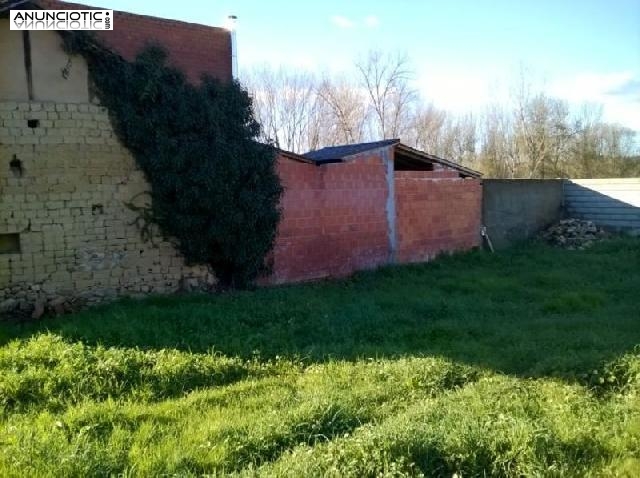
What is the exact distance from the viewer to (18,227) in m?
7.75

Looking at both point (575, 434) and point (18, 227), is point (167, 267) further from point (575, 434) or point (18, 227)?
point (575, 434)

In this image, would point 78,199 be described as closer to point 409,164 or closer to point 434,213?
point 409,164

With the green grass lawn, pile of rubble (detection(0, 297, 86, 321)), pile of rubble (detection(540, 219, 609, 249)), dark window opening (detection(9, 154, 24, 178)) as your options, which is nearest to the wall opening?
pile of rubble (detection(0, 297, 86, 321))

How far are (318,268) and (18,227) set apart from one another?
17.0ft

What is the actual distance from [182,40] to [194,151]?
4.85m

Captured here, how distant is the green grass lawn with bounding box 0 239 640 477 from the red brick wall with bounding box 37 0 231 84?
5.75 m

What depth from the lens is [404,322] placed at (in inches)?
292

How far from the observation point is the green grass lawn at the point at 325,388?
11.7 feet

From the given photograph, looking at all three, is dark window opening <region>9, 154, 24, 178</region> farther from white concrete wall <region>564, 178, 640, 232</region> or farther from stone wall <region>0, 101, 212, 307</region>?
white concrete wall <region>564, 178, 640, 232</region>

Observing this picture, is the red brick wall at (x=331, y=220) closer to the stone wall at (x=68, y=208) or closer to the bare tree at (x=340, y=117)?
the stone wall at (x=68, y=208)

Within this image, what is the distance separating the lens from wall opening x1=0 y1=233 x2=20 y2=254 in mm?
7762

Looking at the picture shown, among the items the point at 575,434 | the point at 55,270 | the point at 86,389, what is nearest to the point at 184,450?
the point at 86,389

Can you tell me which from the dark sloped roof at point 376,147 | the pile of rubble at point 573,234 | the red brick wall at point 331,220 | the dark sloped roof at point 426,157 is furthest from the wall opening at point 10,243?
the pile of rubble at point 573,234

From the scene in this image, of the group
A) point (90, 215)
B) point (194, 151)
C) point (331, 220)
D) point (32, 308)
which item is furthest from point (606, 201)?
point (32, 308)
